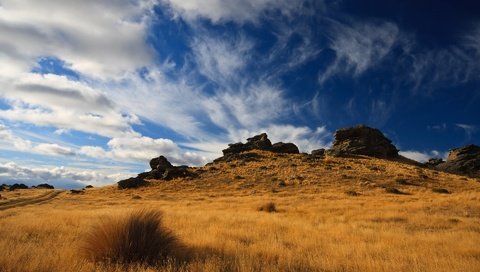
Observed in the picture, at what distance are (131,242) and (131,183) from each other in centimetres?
5387

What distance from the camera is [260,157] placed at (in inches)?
2936

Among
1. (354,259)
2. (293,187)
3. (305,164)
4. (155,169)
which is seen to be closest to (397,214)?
(354,259)

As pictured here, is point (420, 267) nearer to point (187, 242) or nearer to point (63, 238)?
point (187, 242)

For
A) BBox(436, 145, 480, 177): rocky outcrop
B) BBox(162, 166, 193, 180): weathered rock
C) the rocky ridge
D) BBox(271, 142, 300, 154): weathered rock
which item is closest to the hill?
BBox(162, 166, 193, 180): weathered rock

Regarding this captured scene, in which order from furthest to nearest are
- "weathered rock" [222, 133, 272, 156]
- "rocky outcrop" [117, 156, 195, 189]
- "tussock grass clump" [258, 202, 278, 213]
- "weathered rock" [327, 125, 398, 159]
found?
"weathered rock" [222, 133, 272, 156] < "weathered rock" [327, 125, 398, 159] < "rocky outcrop" [117, 156, 195, 189] < "tussock grass clump" [258, 202, 278, 213]

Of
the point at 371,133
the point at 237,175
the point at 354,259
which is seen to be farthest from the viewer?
the point at 371,133

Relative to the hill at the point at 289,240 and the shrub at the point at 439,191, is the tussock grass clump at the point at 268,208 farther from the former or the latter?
the shrub at the point at 439,191

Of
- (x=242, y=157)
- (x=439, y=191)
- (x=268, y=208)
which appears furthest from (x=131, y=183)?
(x=439, y=191)

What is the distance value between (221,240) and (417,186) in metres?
39.4

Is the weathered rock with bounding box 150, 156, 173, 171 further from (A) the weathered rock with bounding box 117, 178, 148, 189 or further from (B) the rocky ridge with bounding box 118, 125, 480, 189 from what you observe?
(A) the weathered rock with bounding box 117, 178, 148, 189

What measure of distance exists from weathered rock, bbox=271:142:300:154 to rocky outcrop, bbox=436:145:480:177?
1107 inches

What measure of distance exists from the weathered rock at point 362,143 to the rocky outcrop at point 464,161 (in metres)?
10.5

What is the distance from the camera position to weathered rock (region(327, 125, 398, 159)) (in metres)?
77.8

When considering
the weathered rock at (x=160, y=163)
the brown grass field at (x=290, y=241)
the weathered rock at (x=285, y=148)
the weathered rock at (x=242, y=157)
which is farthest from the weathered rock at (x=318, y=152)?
the brown grass field at (x=290, y=241)
